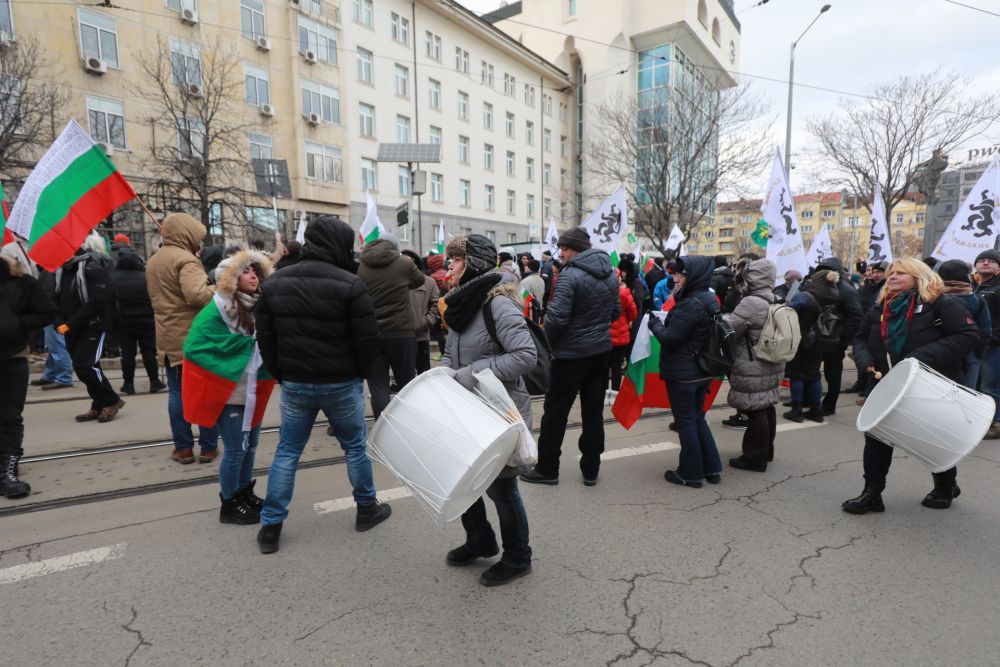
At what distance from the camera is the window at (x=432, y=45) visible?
1226 inches

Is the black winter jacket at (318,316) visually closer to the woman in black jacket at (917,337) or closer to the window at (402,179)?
the woman in black jacket at (917,337)

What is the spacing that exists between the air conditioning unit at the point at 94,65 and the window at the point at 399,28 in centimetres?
1438

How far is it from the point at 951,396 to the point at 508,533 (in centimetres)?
277

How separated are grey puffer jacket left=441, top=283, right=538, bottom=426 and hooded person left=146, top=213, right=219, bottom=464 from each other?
243 cm

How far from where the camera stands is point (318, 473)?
14.9 ft

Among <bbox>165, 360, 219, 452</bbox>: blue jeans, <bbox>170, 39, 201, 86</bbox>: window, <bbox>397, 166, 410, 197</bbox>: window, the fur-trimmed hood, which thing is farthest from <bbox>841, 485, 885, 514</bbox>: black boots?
<bbox>397, 166, 410, 197</bbox>: window

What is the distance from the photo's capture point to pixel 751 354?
469cm

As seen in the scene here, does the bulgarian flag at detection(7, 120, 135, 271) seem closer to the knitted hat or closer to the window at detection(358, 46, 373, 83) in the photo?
the knitted hat

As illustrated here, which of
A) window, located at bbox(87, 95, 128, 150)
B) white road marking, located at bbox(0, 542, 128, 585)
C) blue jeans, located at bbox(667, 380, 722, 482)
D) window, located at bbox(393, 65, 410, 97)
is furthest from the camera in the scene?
window, located at bbox(393, 65, 410, 97)

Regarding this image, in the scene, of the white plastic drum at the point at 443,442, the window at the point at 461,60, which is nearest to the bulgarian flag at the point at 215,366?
the white plastic drum at the point at 443,442

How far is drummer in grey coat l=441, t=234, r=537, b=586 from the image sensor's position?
9.45ft

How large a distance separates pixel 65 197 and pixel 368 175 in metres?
25.2

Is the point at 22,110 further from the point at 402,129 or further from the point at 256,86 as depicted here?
the point at 402,129

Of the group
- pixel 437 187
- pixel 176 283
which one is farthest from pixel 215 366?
pixel 437 187
